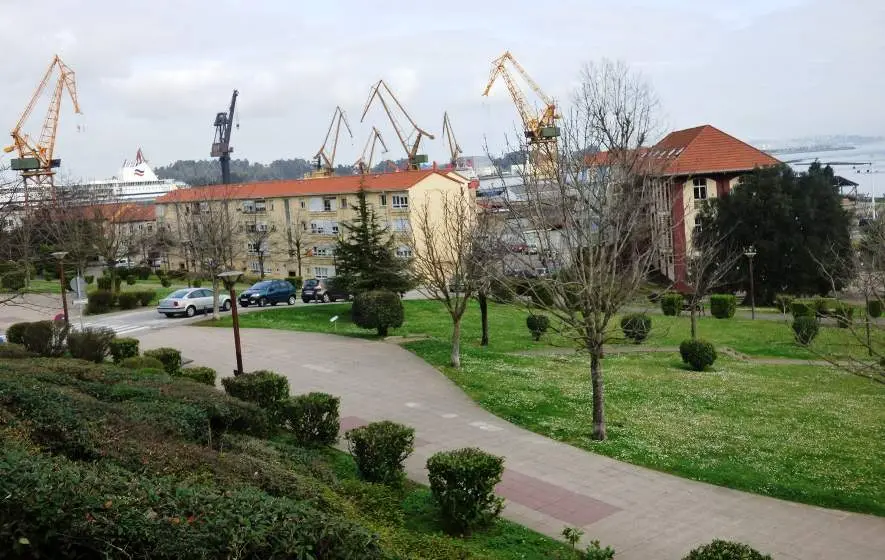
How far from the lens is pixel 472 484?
8.78 meters

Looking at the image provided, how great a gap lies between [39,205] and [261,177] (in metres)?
156

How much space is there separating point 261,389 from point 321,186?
1909 inches

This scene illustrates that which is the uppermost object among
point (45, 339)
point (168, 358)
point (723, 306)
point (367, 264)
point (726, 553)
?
point (367, 264)

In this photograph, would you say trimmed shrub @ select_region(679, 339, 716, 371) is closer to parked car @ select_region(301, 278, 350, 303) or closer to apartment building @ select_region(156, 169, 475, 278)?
parked car @ select_region(301, 278, 350, 303)

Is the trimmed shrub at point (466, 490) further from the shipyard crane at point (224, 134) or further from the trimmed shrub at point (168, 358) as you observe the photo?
the shipyard crane at point (224, 134)

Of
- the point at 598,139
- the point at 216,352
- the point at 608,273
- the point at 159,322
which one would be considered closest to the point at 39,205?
the point at 159,322

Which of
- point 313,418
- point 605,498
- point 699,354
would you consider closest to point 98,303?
point 313,418

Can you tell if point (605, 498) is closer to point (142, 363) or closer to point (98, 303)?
point (142, 363)

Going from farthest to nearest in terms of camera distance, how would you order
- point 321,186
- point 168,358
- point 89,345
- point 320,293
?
point 321,186 < point 320,293 < point 89,345 < point 168,358

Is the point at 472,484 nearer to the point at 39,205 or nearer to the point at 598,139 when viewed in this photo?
the point at 598,139

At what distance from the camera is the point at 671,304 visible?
34688mm

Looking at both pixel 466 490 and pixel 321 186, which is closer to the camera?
pixel 466 490

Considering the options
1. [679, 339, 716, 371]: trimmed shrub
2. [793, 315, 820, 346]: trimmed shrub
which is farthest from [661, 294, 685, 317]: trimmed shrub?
[679, 339, 716, 371]: trimmed shrub

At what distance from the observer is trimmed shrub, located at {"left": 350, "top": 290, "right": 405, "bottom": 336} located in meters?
24.3
